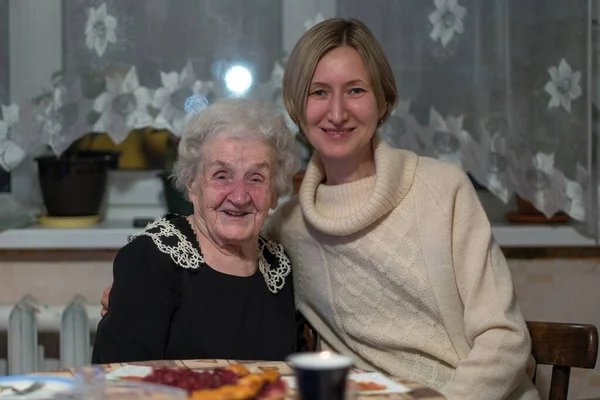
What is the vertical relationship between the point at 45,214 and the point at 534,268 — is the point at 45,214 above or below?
above

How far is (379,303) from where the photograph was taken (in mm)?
1893

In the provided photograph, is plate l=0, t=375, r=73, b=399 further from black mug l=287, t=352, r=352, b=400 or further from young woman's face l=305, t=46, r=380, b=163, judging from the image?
young woman's face l=305, t=46, r=380, b=163

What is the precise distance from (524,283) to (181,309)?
122cm

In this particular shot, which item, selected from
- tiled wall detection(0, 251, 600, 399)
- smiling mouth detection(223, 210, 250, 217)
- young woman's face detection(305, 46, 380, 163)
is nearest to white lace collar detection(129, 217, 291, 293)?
smiling mouth detection(223, 210, 250, 217)

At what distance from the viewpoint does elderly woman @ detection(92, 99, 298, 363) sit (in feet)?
5.72

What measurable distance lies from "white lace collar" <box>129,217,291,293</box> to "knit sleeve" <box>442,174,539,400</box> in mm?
410

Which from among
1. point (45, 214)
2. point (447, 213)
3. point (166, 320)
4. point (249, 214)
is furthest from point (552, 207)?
point (45, 214)

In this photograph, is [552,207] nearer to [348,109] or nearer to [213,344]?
[348,109]

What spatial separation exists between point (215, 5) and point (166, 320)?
103 cm

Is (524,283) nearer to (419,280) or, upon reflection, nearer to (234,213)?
(419,280)

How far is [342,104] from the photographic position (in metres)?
1.88

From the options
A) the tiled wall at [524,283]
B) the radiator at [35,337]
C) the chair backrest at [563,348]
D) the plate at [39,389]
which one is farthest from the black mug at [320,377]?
the tiled wall at [524,283]

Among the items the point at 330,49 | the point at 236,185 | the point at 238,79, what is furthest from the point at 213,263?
the point at 238,79

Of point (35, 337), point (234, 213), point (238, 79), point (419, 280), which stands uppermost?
point (238, 79)
